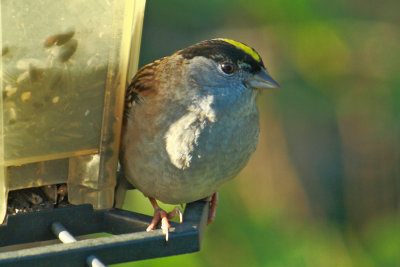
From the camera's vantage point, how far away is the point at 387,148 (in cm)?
391

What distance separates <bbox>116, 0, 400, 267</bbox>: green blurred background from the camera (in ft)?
10.7

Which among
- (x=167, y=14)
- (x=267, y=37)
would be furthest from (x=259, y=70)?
(x=167, y=14)

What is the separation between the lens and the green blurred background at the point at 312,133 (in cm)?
325

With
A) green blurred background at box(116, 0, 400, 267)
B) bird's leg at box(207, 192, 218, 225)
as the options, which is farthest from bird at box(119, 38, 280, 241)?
green blurred background at box(116, 0, 400, 267)

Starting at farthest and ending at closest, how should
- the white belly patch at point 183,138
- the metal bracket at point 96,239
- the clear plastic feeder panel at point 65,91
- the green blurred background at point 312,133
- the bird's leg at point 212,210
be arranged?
the green blurred background at point 312,133 → the bird's leg at point 212,210 → the white belly patch at point 183,138 → the clear plastic feeder panel at point 65,91 → the metal bracket at point 96,239

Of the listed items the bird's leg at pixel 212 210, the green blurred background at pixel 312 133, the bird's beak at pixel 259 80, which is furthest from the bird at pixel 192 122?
the green blurred background at pixel 312 133

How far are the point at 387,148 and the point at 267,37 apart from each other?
890 mm

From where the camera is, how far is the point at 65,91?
2006 mm

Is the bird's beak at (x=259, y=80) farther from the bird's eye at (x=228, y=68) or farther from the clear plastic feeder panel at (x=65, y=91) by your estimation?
the clear plastic feeder panel at (x=65, y=91)

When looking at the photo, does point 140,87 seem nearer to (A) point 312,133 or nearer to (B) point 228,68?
(B) point 228,68

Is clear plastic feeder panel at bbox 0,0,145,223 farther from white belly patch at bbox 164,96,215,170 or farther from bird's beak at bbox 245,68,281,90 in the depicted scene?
bird's beak at bbox 245,68,281,90

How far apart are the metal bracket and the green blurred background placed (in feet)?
3.11

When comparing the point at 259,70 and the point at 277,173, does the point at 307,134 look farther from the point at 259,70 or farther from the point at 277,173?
the point at 259,70

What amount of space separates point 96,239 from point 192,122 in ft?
1.50
